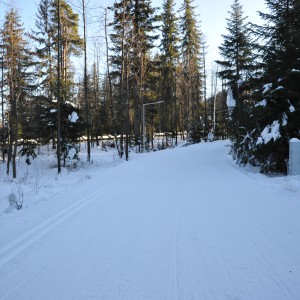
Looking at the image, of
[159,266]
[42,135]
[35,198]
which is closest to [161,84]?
[42,135]

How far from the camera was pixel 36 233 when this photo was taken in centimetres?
464

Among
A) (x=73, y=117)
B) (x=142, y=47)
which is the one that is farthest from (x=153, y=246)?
(x=142, y=47)

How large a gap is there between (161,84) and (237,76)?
56.9 feet

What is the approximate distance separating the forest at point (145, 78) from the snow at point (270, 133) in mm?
44

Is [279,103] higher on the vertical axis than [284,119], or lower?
higher

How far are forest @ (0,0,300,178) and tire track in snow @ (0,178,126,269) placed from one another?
7.13 m

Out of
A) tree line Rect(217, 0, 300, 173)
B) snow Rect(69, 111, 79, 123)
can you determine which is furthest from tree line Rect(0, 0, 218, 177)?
tree line Rect(217, 0, 300, 173)

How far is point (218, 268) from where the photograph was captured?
3.39 m

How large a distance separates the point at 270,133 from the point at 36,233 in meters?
8.49

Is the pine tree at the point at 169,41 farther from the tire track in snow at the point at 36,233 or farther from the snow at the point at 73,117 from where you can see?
the tire track in snow at the point at 36,233

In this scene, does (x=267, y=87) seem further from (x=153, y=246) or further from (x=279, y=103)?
(x=153, y=246)

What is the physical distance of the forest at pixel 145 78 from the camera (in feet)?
34.0

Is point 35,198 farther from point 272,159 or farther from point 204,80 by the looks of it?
point 204,80

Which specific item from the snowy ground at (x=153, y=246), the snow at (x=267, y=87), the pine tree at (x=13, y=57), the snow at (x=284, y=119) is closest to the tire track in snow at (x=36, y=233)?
the snowy ground at (x=153, y=246)
